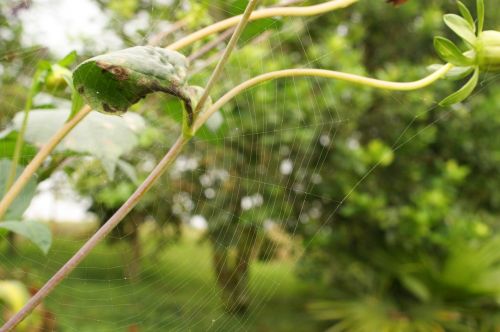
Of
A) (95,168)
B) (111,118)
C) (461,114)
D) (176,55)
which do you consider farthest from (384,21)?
(176,55)

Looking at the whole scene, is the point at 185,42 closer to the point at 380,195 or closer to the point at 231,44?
the point at 231,44

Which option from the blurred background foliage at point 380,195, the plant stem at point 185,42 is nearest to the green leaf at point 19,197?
the plant stem at point 185,42

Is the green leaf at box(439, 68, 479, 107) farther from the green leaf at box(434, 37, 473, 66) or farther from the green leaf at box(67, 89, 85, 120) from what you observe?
the green leaf at box(67, 89, 85, 120)

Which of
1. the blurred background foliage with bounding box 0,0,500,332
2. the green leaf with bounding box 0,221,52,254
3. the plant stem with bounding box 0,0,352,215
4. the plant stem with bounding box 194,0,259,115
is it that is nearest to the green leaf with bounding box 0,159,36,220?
the green leaf with bounding box 0,221,52,254

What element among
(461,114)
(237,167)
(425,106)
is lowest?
(237,167)

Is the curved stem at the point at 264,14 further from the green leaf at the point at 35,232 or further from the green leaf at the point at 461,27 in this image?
the green leaf at the point at 35,232

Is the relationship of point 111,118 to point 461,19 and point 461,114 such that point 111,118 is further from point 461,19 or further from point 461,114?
point 461,114
